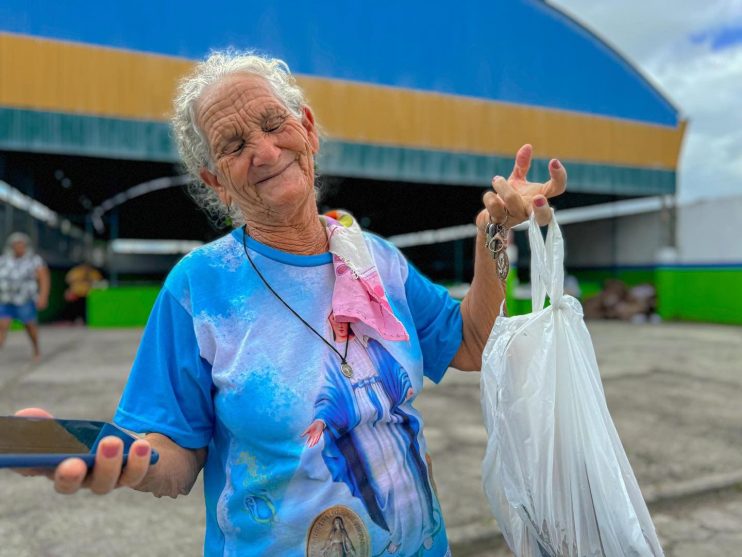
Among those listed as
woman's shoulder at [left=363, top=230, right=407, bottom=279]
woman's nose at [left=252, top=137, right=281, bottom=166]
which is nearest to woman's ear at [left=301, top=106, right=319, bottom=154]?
woman's nose at [left=252, top=137, right=281, bottom=166]

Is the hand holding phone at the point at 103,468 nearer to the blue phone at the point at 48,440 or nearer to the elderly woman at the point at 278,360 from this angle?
the blue phone at the point at 48,440

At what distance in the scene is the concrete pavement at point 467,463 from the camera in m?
2.76

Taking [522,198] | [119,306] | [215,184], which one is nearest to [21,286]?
[119,306]

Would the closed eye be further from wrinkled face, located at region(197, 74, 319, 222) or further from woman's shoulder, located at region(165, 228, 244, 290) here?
woman's shoulder, located at region(165, 228, 244, 290)

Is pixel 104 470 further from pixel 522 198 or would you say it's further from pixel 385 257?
pixel 522 198

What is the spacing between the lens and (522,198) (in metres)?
1.33

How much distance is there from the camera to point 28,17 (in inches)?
379

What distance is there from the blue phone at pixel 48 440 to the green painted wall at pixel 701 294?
14761 millimetres

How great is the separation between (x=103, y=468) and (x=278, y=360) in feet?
1.22

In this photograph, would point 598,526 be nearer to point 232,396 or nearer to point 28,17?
point 232,396

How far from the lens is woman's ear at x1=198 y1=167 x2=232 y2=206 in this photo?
1.32 meters

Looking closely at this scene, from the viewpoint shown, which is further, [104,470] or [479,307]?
[479,307]

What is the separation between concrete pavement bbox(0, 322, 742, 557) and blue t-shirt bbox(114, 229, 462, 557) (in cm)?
173

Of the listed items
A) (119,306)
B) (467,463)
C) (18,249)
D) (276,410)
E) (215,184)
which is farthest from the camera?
(119,306)
